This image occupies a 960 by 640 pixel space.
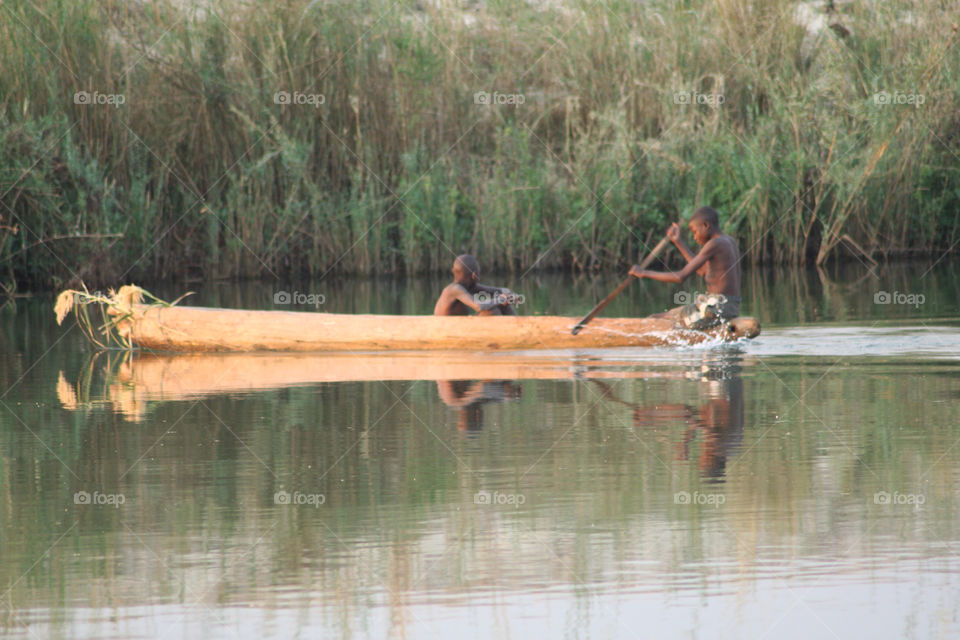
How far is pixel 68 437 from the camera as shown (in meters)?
8.20

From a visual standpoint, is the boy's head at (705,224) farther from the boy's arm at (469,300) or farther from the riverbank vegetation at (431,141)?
the riverbank vegetation at (431,141)

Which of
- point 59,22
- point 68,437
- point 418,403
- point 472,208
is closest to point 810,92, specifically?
point 472,208

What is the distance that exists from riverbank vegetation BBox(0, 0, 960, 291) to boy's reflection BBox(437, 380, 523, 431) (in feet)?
28.2

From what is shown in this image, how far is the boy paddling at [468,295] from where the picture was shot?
1155 cm

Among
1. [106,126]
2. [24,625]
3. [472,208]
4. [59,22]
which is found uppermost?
[59,22]

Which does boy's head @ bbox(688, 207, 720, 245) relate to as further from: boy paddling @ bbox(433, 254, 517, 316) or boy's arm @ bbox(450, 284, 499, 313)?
boy's arm @ bbox(450, 284, 499, 313)

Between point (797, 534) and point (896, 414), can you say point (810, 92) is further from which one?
point (797, 534)

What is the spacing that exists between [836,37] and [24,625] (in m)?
16.4

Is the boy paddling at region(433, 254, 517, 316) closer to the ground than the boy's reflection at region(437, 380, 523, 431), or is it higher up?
higher up

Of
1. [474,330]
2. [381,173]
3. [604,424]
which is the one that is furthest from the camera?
[381,173]

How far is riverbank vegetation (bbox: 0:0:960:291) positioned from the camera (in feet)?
58.6

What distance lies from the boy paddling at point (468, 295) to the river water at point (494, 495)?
487 mm

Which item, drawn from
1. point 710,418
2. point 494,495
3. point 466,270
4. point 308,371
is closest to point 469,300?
point 466,270

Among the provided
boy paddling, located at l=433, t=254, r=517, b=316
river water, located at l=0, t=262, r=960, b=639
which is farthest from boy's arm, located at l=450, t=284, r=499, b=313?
river water, located at l=0, t=262, r=960, b=639
